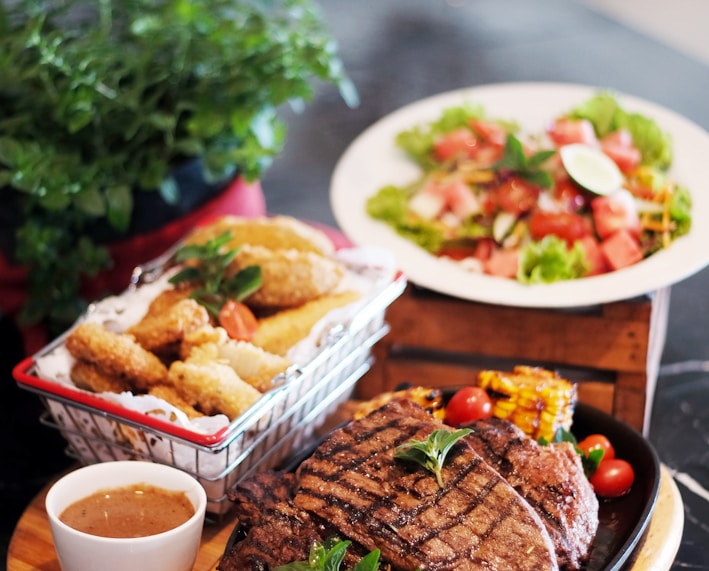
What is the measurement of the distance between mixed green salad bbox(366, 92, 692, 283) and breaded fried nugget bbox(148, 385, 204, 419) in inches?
45.0

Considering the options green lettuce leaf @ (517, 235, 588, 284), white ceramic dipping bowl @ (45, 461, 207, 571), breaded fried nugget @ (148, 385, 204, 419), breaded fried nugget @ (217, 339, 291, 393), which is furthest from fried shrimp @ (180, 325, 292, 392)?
green lettuce leaf @ (517, 235, 588, 284)

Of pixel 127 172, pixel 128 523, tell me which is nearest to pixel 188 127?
pixel 127 172

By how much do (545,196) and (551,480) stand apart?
145 cm

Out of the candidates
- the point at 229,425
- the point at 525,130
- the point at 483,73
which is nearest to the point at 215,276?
Result: the point at 229,425

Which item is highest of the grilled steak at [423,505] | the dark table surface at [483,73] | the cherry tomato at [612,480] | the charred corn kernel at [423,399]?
the grilled steak at [423,505]

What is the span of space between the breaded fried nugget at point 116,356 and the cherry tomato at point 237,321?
0.66 ft

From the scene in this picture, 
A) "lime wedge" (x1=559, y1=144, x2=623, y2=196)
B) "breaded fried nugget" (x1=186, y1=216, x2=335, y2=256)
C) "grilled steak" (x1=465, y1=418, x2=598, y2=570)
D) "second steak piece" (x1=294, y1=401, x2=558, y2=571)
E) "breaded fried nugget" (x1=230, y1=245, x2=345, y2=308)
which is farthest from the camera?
"lime wedge" (x1=559, y1=144, x2=623, y2=196)

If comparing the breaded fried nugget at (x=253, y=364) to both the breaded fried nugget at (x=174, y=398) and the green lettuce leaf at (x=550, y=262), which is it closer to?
the breaded fried nugget at (x=174, y=398)

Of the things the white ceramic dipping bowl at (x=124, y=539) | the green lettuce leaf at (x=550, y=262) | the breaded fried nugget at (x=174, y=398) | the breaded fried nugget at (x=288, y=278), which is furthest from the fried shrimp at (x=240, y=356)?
the green lettuce leaf at (x=550, y=262)

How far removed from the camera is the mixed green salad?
123 inches

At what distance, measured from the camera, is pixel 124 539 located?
1996 millimetres

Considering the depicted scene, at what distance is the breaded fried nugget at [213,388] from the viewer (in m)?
2.30

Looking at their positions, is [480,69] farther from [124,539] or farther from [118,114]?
[124,539]

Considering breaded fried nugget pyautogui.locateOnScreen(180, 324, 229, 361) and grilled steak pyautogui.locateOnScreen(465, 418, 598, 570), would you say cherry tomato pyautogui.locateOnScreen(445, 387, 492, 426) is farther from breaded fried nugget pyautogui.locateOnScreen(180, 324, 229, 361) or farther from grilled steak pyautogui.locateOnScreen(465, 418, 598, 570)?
breaded fried nugget pyautogui.locateOnScreen(180, 324, 229, 361)
